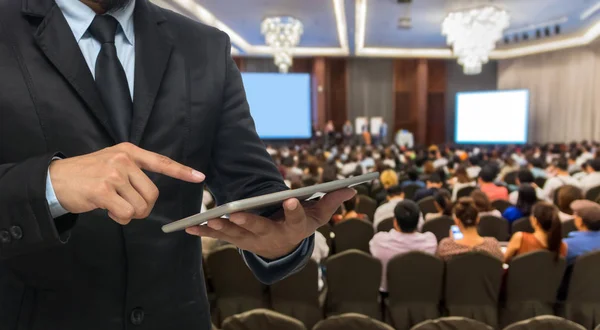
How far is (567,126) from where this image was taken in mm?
16609

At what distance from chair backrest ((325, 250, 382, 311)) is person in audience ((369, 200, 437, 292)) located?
28 cm

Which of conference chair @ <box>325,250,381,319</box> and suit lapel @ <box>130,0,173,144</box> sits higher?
suit lapel @ <box>130,0,173,144</box>

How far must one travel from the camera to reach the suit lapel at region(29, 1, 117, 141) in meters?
0.78

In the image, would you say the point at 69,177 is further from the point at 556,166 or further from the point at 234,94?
the point at 556,166

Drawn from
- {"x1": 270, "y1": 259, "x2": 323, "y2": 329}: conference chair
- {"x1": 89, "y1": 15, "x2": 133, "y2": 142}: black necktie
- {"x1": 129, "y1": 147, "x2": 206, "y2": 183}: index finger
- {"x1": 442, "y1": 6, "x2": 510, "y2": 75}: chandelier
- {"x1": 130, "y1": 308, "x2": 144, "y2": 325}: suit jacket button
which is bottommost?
{"x1": 270, "y1": 259, "x2": 323, "y2": 329}: conference chair

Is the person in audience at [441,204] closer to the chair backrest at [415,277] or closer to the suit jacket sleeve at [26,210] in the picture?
the chair backrest at [415,277]

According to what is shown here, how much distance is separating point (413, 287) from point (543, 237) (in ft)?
3.71

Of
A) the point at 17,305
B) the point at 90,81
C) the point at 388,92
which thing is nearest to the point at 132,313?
the point at 17,305

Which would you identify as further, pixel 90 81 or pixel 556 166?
pixel 556 166

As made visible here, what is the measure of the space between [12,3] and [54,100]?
221 millimetres

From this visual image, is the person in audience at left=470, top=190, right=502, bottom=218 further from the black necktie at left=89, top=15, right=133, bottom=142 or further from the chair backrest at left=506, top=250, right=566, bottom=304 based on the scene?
the black necktie at left=89, top=15, right=133, bottom=142

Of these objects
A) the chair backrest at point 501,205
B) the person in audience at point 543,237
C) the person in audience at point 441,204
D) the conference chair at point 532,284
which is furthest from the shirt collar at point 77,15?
the chair backrest at point 501,205

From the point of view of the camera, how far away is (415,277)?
3.32m

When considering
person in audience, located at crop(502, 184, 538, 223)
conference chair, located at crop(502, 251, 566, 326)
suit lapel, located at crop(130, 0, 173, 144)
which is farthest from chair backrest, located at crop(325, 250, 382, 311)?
suit lapel, located at crop(130, 0, 173, 144)
